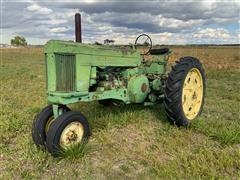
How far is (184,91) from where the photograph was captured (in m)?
6.18

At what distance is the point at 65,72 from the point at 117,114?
2.19 metres

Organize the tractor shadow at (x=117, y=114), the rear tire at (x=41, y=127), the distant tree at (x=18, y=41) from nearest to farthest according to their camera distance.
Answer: the rear tire at (x=41, y=127) < the tractor shadow at (x=117, y=114) < the distant tree at (x=18, y=41)

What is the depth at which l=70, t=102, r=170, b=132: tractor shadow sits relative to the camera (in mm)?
5980

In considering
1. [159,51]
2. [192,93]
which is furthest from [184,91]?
[159,51]

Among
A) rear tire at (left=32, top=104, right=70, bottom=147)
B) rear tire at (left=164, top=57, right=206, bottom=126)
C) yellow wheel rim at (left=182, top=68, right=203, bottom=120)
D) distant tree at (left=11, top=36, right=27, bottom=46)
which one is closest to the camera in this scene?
rear tire at (left=32, top=104, right=70, bottom=147)

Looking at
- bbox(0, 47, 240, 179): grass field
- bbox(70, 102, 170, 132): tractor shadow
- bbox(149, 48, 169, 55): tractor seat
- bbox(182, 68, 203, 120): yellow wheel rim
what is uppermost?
bbox(149, 48, 169, 55): tractor seat

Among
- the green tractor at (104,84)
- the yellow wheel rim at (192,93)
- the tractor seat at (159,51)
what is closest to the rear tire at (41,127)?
the green tractor at (104,84)

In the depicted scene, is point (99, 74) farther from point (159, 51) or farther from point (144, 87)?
point (159, 51)

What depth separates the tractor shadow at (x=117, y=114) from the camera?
5.98 m

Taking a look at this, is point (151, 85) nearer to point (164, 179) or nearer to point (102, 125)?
point (102, 125)

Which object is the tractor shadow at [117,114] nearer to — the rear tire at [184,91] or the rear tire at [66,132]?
the rear tire at [184,91]

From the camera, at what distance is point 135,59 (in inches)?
240

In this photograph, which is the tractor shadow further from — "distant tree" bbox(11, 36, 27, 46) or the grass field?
"distant tree" bbox(11, 36, 27, 46)

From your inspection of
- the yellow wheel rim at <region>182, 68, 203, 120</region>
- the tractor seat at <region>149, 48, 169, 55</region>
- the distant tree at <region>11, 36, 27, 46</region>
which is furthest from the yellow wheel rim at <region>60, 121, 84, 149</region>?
the distant tree at <region>11, 36, 27, 46</region>
